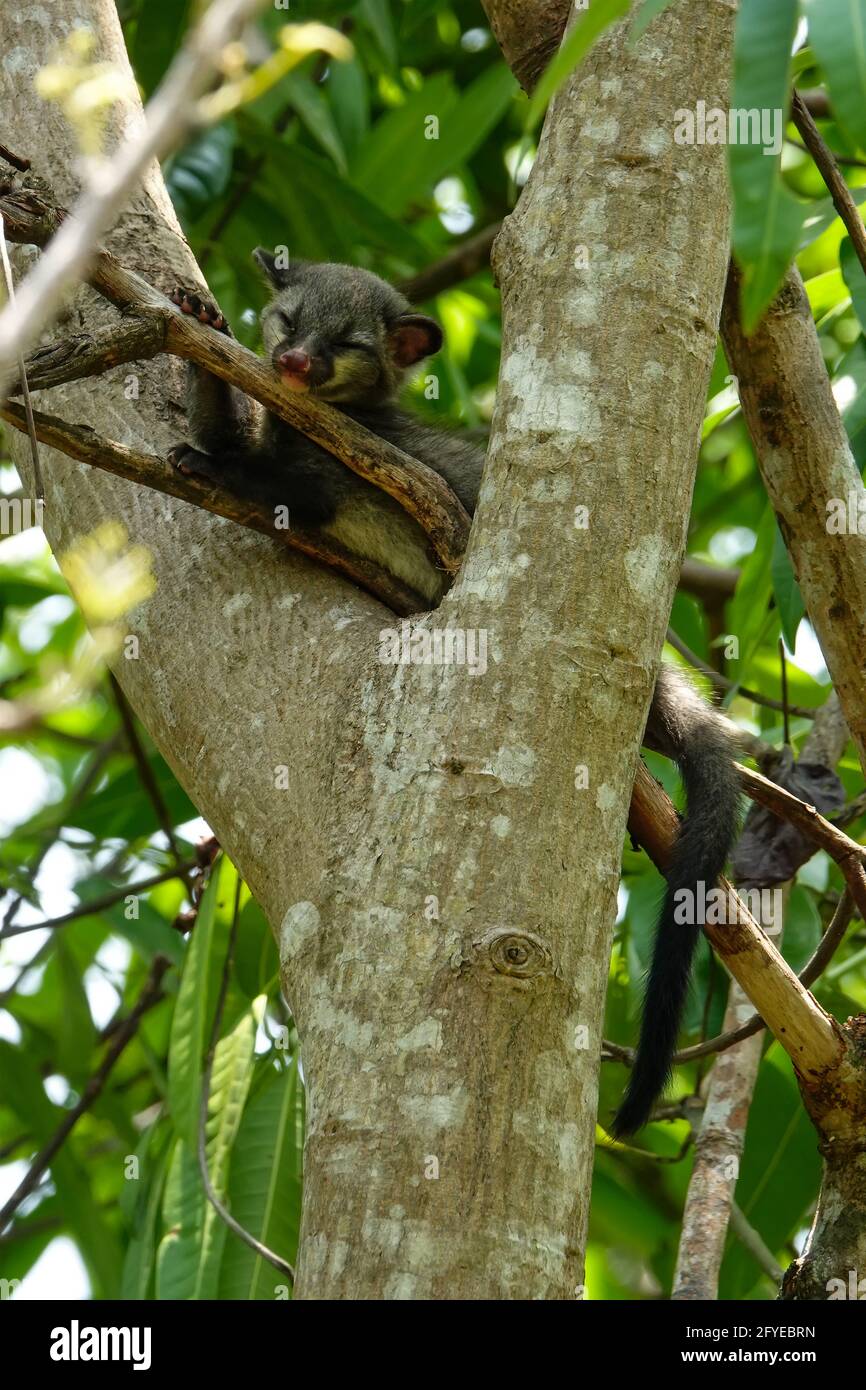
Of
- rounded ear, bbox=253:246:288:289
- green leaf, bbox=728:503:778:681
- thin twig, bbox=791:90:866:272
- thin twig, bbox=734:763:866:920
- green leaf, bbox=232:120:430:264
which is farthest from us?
green leaf, bbox=232:120:430:264

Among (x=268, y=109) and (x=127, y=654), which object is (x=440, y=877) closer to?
(x=127, y=654)

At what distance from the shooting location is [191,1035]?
12.9 feet

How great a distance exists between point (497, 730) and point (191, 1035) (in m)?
1.96

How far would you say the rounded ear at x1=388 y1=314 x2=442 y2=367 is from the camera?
16.9 feet

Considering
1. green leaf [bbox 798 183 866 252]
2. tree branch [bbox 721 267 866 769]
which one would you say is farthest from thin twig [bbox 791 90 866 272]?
green leaf [bbox 798 183 866 252]

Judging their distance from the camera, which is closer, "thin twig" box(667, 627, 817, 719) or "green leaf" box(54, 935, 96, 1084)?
"thin twig" box(667, 627, 817, 719)

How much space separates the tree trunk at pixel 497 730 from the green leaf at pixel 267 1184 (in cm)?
155

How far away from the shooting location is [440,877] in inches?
87.9

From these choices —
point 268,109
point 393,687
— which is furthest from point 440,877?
point 268,109

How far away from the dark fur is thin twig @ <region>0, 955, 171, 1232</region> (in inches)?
83.1

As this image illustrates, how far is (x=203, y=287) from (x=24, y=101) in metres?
0.78

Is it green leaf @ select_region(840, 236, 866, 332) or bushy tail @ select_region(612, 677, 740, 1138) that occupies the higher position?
green leaf @ select_region(840, 236, 866, 332)

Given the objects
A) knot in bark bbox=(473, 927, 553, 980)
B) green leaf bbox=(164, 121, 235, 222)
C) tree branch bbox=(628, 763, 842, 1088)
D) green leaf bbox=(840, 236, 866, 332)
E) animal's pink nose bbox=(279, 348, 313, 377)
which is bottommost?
knot in bark bbox=(473, 927, 553, 980)

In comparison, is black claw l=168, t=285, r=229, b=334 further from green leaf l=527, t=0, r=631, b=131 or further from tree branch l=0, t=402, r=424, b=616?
green leaf l=527, t=0, r=631, b=131
